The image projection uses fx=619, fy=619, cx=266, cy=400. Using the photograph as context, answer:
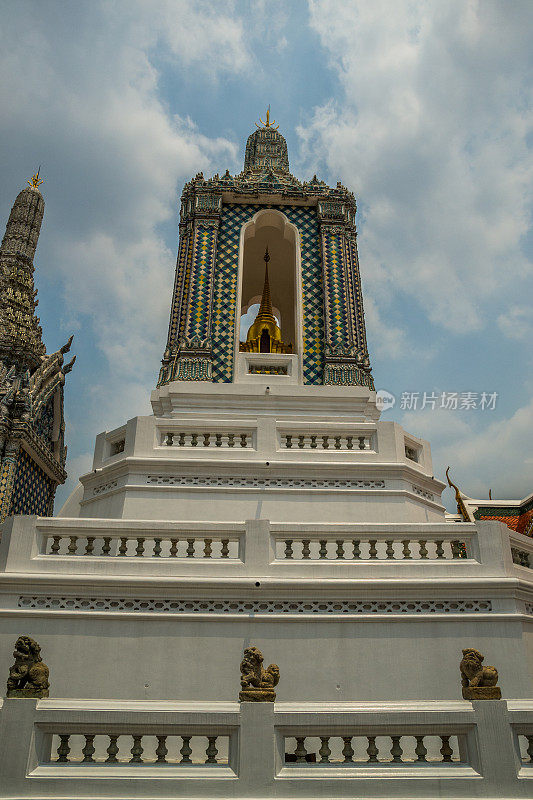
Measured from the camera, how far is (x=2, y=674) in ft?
25.2

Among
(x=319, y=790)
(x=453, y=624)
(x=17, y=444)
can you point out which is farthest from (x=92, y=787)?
(x=17, y=444)

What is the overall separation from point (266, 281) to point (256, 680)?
50.8ft

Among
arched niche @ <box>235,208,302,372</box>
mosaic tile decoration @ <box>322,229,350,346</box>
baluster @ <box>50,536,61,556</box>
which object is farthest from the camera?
arched niche @ <box>235,208,302,372</box>

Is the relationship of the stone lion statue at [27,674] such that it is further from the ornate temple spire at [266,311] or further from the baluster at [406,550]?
the ornate temple spire at [266,311]

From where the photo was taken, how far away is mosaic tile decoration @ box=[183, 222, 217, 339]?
15.6 meters

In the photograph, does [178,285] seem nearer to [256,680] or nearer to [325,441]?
[325,441]

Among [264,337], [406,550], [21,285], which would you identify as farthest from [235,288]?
[21,285]

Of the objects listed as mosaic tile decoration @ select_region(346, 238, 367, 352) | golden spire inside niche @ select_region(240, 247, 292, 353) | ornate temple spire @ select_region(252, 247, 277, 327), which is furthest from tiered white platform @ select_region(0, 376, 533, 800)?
ornate temple spire @ select_region(252, 247, 277, 327)

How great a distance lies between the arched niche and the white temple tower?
9.87 feet

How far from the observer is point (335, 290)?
16562 millimetres

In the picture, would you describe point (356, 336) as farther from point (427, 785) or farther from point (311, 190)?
point (427, 785)

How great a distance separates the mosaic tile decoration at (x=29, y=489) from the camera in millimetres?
20016

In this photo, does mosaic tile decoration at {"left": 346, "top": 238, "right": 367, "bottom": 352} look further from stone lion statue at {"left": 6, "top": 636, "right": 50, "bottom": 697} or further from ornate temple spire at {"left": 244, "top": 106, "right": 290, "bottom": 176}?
stone lion statue at {"left": 6, "top": 636, "right": 50, "bottom": 697}

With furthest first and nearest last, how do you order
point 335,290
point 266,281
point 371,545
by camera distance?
1. point 266,281
2. point 335,290
3. point 371,545
